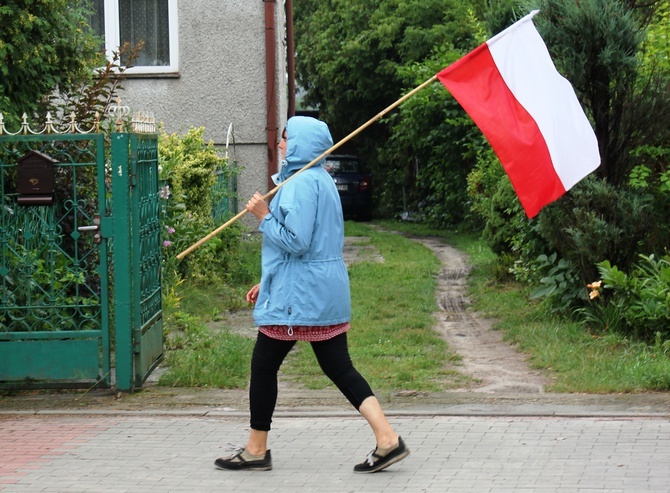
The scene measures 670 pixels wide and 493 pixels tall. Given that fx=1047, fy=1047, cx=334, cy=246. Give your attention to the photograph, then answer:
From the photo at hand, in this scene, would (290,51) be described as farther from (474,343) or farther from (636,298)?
(636,298)

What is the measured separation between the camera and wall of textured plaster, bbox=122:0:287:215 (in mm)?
14750

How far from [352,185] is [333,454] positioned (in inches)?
779

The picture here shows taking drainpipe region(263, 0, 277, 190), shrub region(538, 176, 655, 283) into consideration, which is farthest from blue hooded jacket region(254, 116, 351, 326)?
drainpipe region(263, 0, 277, 190)

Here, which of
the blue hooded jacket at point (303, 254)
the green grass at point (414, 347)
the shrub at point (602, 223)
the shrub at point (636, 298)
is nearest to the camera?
the blue hooded jacket at point (303, 254)

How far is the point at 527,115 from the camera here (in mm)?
5859

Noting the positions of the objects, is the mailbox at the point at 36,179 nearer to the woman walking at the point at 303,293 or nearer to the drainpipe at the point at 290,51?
the woman walking at the point at 303,293

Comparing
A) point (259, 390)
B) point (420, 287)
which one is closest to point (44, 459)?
point (259, 390)

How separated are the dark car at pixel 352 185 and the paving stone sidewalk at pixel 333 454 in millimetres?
18731

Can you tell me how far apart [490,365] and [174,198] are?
3977 mm

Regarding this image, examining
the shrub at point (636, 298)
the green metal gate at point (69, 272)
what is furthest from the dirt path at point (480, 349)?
the green metal gate at point (69, 272)

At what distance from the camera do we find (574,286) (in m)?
8.84

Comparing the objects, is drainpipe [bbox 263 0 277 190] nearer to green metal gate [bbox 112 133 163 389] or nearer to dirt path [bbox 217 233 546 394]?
dirt path [bbox 217 233 546 394]

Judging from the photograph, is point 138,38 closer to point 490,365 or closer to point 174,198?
point 174,198

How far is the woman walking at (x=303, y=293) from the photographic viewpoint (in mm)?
5121
